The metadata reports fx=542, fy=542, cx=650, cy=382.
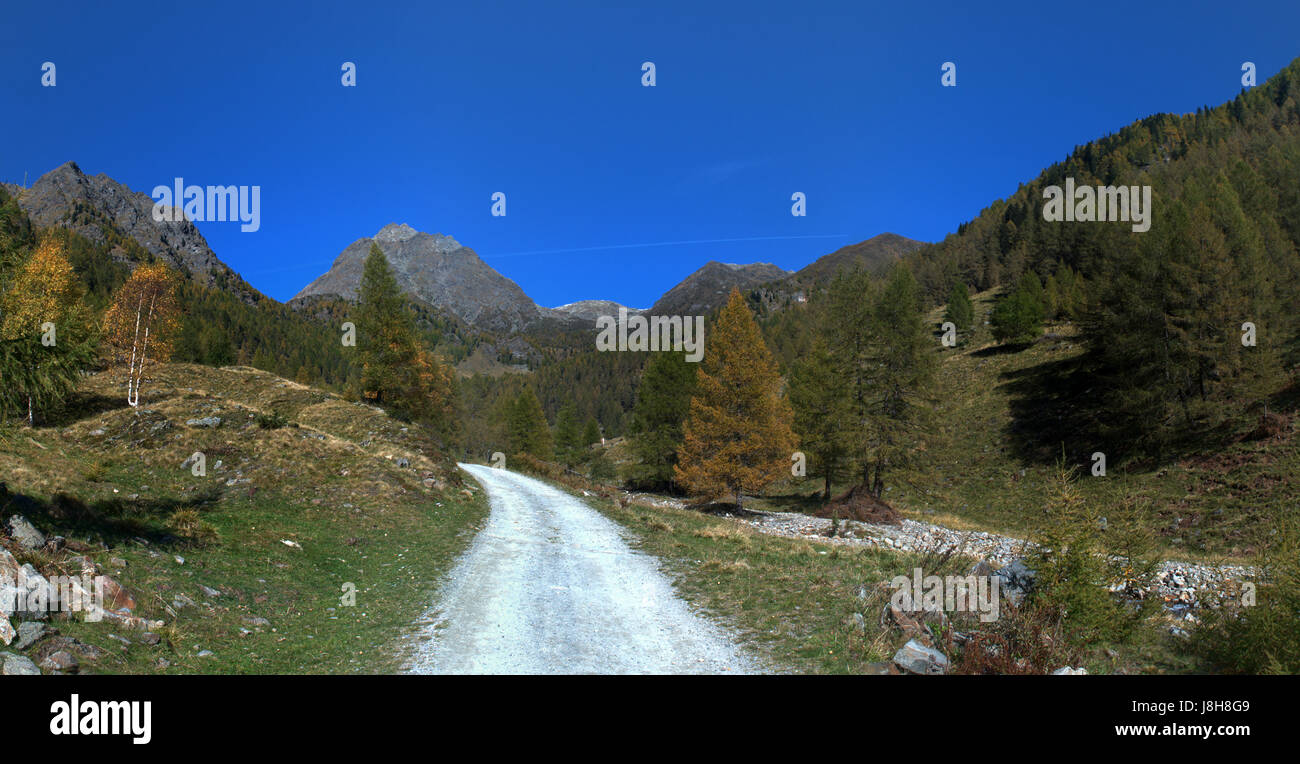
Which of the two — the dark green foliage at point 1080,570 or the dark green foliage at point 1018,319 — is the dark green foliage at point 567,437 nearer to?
the dark green foliage at point 1018,319

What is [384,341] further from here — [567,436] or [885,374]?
[567,436]

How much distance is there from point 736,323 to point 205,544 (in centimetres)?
2269

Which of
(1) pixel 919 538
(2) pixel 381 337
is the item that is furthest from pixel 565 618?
(2) pixel 381 337

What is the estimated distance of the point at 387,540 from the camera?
1656 centimetres

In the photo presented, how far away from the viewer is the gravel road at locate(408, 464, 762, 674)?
773 centimetres

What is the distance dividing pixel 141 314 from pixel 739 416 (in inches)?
1194

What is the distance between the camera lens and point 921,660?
6.91 m

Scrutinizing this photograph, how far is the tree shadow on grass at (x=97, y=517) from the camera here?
955 cm

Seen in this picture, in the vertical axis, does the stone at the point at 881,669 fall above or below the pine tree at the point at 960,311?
below

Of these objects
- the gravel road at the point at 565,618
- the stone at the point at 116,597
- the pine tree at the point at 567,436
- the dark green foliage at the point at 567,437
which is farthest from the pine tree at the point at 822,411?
the pine tree at the point at 567,436

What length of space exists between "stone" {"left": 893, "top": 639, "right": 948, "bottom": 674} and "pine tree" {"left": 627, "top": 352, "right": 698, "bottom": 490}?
3119 centimetres

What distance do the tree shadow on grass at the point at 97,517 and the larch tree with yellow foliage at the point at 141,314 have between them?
56.0 feet

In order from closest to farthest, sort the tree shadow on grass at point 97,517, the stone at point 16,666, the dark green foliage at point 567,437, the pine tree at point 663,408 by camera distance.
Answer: the stone at point 16,666, the tree shadow on grass at point 97,517, the pine tree at point 663,408, the dark green foliage at point 567,437
